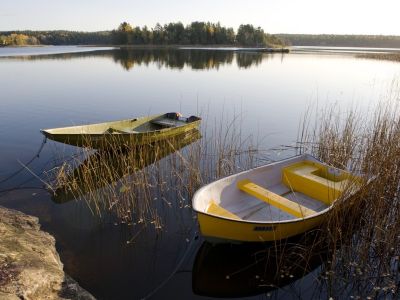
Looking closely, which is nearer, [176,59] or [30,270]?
[30,270]

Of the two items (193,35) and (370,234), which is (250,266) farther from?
(193,35)

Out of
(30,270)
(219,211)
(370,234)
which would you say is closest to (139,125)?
(219,211)

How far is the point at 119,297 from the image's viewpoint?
13.0 ft

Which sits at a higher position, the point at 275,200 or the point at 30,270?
the point at 275,200

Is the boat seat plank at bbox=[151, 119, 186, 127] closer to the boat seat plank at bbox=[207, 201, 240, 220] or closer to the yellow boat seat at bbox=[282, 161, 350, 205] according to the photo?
the yellow boat seat at bbox=[282, 161, 350, 205]

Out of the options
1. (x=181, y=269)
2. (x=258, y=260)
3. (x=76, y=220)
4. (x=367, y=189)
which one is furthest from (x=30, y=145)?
(x=367, y=189)

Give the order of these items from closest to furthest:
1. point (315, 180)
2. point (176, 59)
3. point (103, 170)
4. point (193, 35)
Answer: point (315, 180), point (103, 170), point (176, 59), point (193, 35)

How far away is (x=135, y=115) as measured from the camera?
1413 centimetres

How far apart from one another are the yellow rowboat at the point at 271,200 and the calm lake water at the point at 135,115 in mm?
589

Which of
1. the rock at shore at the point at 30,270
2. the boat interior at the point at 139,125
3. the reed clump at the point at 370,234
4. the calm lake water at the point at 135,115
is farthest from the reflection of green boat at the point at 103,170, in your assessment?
the reed clump at the point at 370,234

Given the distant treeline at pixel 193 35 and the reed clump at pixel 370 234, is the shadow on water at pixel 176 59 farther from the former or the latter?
the distant treeline at pixel 193 35

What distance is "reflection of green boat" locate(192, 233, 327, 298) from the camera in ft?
13.8

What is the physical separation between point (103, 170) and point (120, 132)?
47.0 inches

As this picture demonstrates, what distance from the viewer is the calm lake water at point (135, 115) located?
14.1ft
